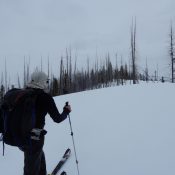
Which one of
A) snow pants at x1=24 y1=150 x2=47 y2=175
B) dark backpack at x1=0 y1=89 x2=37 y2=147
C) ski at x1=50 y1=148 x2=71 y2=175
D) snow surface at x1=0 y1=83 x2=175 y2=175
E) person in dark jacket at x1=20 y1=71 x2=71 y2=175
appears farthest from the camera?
snow surface at x1=0 y1=83 x2=175 y2=175

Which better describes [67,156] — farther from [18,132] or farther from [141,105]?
[141,105]

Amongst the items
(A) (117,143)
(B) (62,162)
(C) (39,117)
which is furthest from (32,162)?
(A) (117,143)

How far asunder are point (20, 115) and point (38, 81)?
0.66 m

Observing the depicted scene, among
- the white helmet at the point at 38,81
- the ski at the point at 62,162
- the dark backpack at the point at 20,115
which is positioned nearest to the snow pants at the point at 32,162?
the dark backpack at the point at 20,115

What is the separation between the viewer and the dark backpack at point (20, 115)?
4.54 meters

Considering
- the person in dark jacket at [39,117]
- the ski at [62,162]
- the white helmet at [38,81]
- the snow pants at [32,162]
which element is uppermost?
the white helmet at [38,81]

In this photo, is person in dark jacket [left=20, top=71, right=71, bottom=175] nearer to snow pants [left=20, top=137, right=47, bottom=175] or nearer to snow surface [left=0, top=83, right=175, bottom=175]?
snow pants [left=20, top=137, right=47, bottom=175]

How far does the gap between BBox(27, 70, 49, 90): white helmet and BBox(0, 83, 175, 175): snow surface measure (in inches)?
104

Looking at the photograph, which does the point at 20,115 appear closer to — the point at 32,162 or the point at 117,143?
the point at 32,162

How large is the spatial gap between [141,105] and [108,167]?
681cm

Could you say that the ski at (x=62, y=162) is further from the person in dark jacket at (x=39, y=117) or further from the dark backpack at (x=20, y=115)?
the dark backpack at (x=20, y=115)

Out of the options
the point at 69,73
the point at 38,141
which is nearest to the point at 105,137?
the point at 38,141

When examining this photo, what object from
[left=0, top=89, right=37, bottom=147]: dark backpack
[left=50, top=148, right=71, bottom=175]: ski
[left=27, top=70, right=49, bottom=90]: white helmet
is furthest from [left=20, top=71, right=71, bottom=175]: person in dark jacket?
[left=50, top=148, right=71, bottom=175]: ski

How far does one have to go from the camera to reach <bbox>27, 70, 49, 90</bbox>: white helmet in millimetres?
4880
